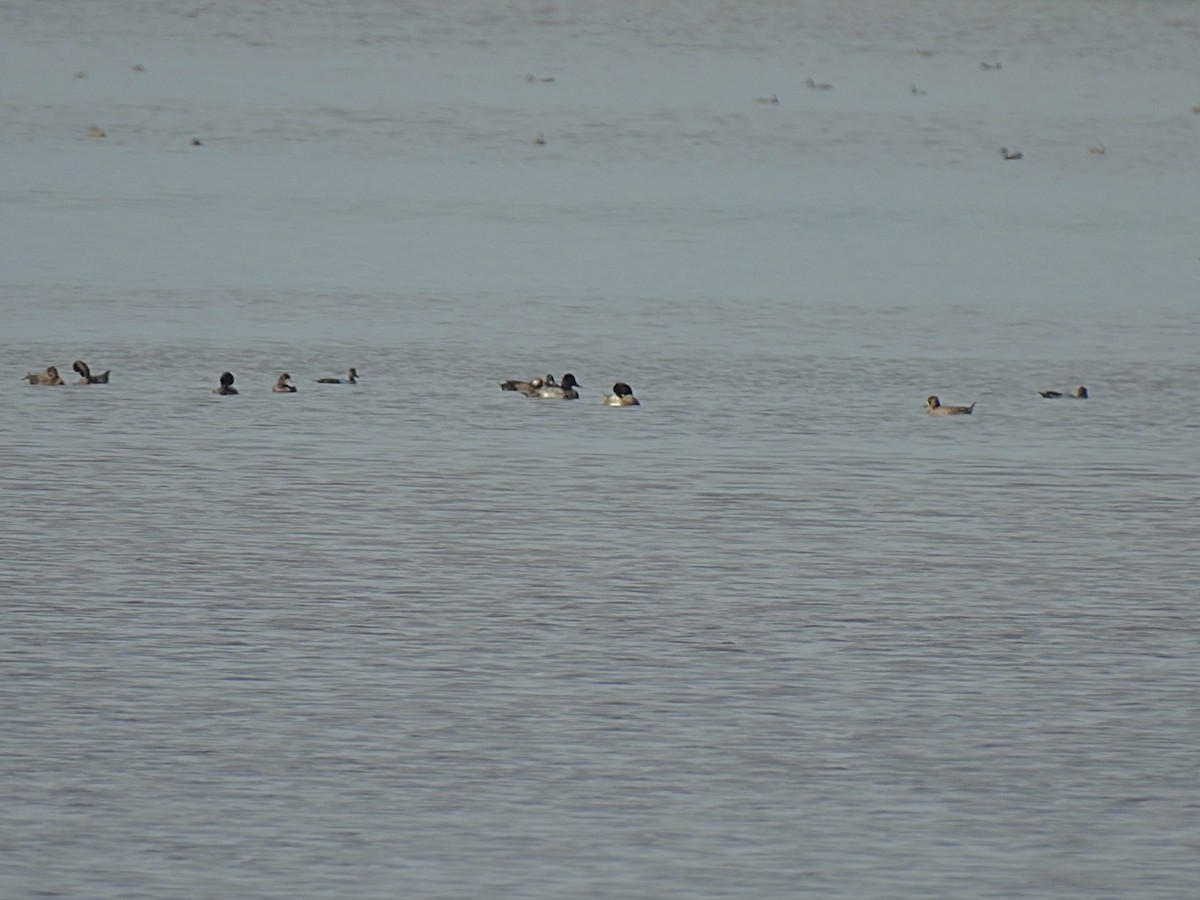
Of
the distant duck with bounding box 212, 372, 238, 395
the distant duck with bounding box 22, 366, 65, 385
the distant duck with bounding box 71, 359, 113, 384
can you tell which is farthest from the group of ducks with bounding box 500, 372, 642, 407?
the distant duck with bounding box 22, 366, 65, 385

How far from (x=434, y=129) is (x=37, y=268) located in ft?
54.5

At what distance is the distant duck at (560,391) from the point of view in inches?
762

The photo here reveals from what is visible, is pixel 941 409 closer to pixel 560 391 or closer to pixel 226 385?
pixel 560 391

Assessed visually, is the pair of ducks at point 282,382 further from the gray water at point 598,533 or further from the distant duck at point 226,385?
the gray water at point 598,533

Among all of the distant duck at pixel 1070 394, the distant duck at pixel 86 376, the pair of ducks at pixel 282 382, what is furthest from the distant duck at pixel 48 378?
the distant duck at pixel 1070 394

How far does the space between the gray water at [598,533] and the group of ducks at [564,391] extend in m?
0.18

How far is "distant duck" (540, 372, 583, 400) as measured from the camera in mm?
19359

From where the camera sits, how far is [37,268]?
2638 centimetres

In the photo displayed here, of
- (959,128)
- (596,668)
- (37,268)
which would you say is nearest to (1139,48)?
(959,128)

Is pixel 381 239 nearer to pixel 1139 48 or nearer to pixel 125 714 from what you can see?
pixel 125 714

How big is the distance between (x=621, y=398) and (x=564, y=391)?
0.46 metres

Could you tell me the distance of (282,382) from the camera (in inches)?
773

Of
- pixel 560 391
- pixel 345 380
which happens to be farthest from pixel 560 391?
pixel 345 380

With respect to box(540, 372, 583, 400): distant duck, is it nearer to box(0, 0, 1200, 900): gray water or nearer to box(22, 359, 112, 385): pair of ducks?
box(0, 0, 1200, 900): gray water
